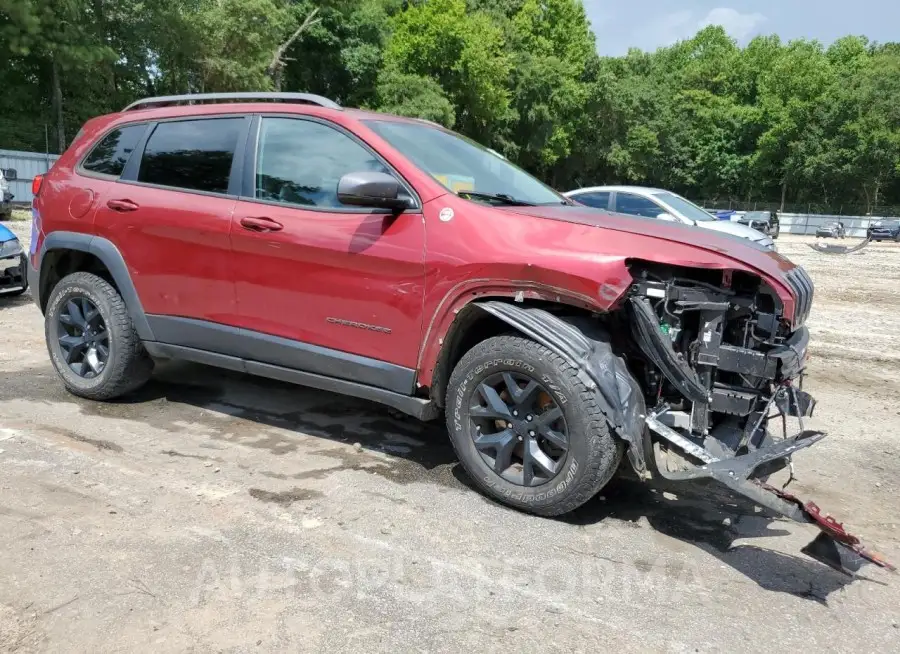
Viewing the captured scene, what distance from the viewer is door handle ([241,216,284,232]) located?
13.5 ft

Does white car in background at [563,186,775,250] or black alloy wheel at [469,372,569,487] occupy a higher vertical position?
white car in background at [563,186,775,250]

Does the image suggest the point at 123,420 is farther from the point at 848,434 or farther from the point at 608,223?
the point at 848,434

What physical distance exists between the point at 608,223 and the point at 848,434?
274 centimetres

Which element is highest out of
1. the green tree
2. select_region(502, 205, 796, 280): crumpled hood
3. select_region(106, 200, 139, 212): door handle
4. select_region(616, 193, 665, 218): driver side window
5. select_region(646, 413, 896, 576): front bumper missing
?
the green tree

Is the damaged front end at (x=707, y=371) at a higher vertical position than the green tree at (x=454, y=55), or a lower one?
lower

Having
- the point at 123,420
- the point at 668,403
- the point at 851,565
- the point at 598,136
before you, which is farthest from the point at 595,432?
the point at 598,136

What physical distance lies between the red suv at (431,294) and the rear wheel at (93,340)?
1 centimetres

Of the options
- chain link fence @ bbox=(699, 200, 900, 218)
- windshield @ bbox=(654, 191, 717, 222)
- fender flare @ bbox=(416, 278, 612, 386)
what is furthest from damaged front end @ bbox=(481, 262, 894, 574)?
chain link fence @ bbox=(699, 200, 900, 218)

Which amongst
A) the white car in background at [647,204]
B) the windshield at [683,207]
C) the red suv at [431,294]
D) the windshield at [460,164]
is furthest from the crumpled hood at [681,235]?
the windshield at [683,207]

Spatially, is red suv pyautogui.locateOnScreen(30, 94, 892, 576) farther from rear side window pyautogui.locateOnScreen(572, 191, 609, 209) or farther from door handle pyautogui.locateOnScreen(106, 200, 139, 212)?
rear side window pyautogui.locateOnScreen(572, 191, 609, 209)

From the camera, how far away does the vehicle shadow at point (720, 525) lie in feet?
→ 10.3

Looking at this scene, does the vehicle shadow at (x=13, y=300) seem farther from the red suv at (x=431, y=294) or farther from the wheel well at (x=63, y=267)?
the red suv at (x=431, y=294)

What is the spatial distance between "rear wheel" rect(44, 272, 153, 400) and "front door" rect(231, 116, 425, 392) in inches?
Answer: 42.6

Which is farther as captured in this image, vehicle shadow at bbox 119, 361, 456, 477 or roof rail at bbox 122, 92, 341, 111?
vehicle shadow at bbox 119, 361, 456, 477
